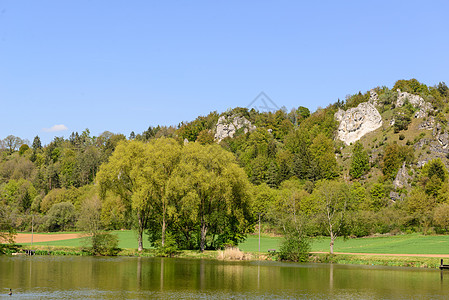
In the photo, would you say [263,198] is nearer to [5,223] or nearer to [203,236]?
[203,236]

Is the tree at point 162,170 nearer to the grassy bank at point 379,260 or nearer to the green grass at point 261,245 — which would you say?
the green grass at point 261,245

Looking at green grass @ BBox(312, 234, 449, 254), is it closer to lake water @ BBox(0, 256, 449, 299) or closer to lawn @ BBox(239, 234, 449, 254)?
lawn @ BBox(239, 234, 449, 254)

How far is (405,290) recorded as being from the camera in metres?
42.0

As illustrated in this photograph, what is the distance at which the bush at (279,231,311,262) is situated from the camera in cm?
6806

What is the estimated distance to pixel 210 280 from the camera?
46500 mm

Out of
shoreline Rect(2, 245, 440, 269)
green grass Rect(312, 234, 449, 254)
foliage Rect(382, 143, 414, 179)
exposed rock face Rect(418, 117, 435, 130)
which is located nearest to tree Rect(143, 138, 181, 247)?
shoreline Rect(2, 245, 440, 269)

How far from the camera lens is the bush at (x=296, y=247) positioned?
68062 mm

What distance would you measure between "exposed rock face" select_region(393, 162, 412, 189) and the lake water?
10355cm

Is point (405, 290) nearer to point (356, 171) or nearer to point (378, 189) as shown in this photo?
point (378, 189)

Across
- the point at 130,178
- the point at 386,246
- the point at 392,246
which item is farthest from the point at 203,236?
the point at 392,246

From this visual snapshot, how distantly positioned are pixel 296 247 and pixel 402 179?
4129 inches

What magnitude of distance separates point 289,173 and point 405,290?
427 ft

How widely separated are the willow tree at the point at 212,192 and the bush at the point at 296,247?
30.0 feet

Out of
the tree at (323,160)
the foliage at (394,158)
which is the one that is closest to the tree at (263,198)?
the tree at (323,160)
